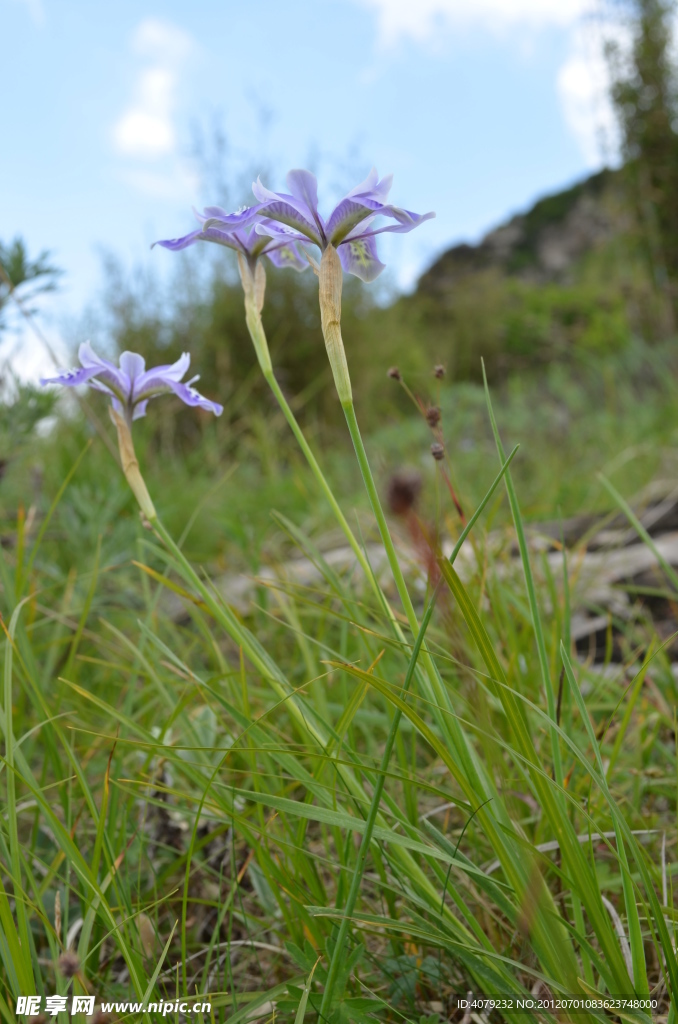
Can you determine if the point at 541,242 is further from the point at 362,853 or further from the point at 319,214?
the point at 362,853

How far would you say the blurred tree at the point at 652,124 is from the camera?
9305 mm

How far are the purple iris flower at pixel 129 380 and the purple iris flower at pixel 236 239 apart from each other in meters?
0.15

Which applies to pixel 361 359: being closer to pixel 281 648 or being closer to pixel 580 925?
pixel 281 648

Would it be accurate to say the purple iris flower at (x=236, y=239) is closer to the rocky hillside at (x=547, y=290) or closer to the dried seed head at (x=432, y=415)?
the dried seed head at (x=432, y=415)

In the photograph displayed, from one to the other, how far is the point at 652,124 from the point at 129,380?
10.7 m

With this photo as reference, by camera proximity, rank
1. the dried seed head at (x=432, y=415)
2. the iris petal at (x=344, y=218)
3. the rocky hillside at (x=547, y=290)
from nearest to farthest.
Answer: the iris petal at (x=344, y=218) → the dried seed head at (x=432, y=415) → the rocky hillside at (x=547, y=290)

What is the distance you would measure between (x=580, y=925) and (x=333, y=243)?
0.85 m

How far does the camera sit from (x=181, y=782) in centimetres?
143

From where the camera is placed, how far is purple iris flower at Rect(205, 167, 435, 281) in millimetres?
773

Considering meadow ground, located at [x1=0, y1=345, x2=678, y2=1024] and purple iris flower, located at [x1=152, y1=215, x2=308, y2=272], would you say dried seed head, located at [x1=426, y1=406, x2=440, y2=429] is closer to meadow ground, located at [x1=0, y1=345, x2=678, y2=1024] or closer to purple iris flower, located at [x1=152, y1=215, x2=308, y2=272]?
meadow ground, located at [x1=0, y1=345, x2=678, y2=1024]

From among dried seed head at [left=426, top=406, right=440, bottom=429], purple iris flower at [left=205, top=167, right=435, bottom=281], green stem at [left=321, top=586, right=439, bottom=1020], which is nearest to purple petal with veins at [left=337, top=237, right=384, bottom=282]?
purple iris flower at [left=205, top=167, right=435, bottom=281]

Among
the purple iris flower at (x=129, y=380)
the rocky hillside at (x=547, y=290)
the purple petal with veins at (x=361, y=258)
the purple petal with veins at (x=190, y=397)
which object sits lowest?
the purple petal with veins at (x=190, y=397)

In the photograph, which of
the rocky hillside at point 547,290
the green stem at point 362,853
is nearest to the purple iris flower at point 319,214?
the green stem at point 362,853

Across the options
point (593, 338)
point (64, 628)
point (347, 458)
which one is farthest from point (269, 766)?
point (593, 338)
